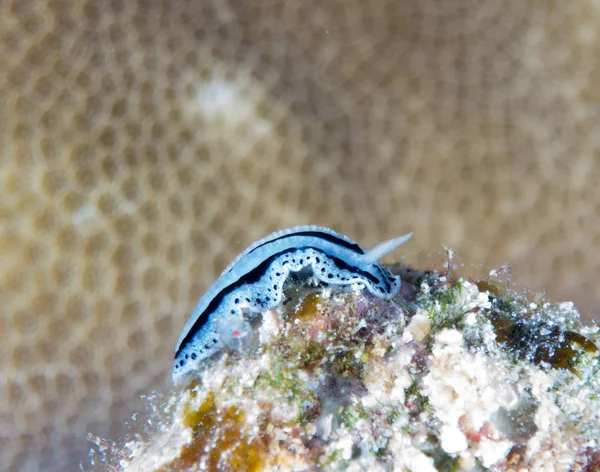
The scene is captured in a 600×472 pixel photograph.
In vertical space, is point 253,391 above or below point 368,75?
below

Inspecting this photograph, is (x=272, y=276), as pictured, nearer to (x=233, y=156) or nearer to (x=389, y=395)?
(x=389, y=395)

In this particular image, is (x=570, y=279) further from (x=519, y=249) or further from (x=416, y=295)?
(x=416, y=295)

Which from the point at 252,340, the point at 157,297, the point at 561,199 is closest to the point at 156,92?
the point at 157,297

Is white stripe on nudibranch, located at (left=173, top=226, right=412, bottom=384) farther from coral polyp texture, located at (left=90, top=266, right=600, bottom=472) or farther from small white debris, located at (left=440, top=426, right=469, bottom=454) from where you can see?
small white debris, located at (left=440, top=426, right=469, bottom=454)

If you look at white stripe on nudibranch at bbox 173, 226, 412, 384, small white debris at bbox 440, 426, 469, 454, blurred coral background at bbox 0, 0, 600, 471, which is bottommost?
small white debris at bbox 440, 426, 469, 454

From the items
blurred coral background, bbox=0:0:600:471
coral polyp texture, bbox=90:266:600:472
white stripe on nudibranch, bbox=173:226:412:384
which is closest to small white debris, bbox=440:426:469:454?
coral polyp texture, bbox=90:266:600:472

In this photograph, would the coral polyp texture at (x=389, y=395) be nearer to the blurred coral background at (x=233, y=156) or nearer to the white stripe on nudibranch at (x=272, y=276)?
the white stripe on nudibranch at (x=272, y=276)
